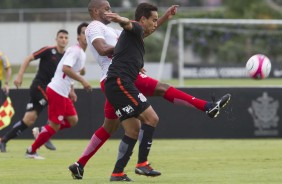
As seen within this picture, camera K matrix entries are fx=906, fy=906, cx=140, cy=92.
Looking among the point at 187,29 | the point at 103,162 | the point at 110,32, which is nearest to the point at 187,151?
the point at 103,162

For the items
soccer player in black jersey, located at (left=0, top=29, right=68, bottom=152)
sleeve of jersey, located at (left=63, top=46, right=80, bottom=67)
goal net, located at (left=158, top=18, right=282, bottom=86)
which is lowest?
goal net, located at (left=158, top=18, right=282, bottom=86)

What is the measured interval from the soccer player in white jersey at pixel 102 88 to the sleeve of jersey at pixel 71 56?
3.29m

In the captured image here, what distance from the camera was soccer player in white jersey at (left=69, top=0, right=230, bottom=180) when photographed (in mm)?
11320

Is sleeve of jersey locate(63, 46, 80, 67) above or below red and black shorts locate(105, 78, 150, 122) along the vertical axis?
below

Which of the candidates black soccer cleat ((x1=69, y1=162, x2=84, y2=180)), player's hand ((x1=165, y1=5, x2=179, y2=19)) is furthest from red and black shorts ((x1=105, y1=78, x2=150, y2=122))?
player's hand ((x1=165, y1=5, x2=179, y2=19))

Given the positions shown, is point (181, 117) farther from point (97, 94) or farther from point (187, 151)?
point (187, 151)

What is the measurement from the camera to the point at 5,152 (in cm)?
1691

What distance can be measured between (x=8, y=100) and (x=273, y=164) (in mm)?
7371

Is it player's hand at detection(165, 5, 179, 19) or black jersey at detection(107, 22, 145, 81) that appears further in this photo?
player's hand at detection(165, 5, 179, 19)

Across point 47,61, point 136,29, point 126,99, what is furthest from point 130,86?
point 47,61

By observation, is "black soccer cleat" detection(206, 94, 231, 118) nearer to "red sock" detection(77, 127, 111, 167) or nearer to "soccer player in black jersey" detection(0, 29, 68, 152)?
"red sock" detection(77, 127, 111, 167)

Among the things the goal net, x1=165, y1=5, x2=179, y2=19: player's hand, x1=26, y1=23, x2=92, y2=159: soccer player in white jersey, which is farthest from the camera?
the goal net

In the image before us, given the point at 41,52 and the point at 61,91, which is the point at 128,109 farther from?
the point at 41,52

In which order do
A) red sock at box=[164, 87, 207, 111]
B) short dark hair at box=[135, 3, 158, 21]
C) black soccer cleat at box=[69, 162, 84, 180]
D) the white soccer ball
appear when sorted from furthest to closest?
the white soccer ball → black soccer cleat at box=[69, 162, 84, 180] → red sock at box=[164, 87, 207, 111] → short dark hair at box=[135, 3, 158, 21]
